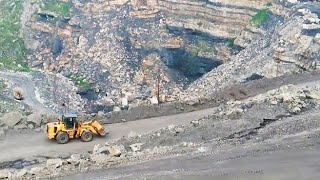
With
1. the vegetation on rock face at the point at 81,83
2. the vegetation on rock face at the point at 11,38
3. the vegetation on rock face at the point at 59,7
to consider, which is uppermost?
the vegetation on rock face at the point at 59,7

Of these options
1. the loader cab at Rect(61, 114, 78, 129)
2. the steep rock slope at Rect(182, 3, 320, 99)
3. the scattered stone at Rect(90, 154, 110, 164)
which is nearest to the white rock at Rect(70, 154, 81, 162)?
the scattered stone at Rect(90, 154, 110, 164)

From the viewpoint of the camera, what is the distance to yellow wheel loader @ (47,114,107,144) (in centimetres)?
2314

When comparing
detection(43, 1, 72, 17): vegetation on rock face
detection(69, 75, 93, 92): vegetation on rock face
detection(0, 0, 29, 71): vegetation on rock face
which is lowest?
detection(69, 75, 93, 92): vegetation on rock face

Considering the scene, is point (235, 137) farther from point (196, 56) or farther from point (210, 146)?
point (196, 56)

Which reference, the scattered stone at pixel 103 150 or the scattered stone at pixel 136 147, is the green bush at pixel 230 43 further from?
the scattered stone at pixel 103 150

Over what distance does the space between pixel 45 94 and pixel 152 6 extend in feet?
36.9

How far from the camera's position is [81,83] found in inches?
1754

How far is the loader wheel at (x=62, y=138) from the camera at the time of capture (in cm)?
2302

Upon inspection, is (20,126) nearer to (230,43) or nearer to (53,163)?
(53,163)

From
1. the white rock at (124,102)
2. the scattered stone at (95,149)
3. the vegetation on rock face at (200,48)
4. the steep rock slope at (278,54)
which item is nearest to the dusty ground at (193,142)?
the scattered stone at (95,149)

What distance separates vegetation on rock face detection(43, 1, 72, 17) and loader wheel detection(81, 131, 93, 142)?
29008mm

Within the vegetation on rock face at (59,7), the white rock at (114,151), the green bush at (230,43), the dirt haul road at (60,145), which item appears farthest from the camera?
the vegetation on rock face at (59,7)

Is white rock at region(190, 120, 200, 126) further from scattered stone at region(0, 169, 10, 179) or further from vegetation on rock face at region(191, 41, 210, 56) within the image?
vegetation on rock face at region(191, 41, 210, 56)

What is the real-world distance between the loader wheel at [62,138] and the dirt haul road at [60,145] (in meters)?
0.16
